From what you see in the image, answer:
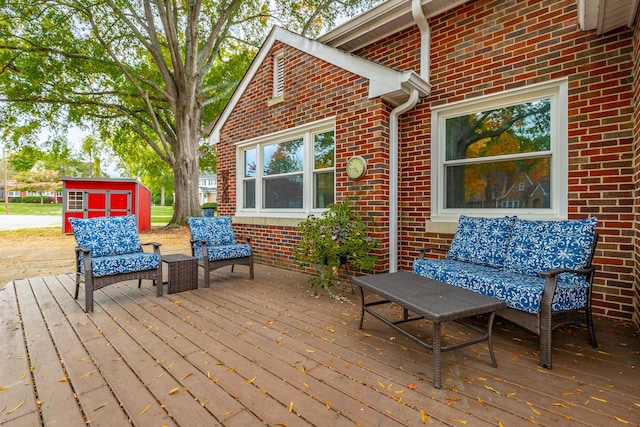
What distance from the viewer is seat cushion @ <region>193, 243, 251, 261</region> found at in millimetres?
4598

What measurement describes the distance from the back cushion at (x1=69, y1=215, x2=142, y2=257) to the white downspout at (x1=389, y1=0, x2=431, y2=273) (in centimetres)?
353

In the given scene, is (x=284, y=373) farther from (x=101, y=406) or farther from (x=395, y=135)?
(x=395, y=135)

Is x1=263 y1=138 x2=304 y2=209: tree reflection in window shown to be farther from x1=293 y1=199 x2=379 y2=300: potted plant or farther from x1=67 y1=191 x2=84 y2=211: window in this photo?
x1=67 y1=191 x2=84 y2=211: window

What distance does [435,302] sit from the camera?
2186 millimetres

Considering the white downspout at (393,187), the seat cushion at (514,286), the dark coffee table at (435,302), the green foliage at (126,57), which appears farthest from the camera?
the green foliage at (126,57)

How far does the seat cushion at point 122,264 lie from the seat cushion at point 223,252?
748 mm

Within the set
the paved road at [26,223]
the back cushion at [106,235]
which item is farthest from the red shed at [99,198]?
the back cushion at [106,235]

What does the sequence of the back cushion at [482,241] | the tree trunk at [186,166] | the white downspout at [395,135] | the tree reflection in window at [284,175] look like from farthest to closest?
the tree trunk at [186,166] < the tree reflection in window at [284,175] < the white downspout at [395,135] < the back cushion at [482,241]

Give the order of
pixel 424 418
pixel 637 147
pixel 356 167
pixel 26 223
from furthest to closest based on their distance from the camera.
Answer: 1. pixel 26 223
2. pixel 356 167
3. pixel 637 147
4. pixel 424 418

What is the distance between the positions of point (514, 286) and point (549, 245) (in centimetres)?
72

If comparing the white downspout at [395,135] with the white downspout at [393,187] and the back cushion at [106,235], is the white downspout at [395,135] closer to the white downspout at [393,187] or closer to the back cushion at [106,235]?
the white downspout at [393,187]

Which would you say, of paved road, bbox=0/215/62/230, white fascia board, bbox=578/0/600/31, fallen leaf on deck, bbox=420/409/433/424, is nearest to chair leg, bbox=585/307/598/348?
fallen leaf on deck, bbox=420/409/433/424

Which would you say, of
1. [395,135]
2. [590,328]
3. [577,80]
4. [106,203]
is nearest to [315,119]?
[395,135]

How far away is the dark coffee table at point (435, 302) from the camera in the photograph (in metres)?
2.00
